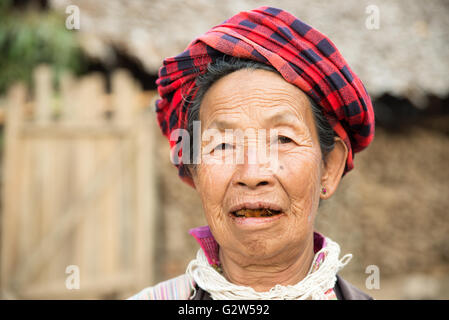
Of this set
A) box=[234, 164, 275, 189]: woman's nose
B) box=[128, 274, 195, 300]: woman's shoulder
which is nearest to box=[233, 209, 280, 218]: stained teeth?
box=[234, 164, 275, 189]: woman's nose

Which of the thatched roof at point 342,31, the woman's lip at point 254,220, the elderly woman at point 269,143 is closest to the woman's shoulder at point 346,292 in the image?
the elderly woman at point 269,143

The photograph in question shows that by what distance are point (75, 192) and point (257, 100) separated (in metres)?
3.28

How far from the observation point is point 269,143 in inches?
63.4

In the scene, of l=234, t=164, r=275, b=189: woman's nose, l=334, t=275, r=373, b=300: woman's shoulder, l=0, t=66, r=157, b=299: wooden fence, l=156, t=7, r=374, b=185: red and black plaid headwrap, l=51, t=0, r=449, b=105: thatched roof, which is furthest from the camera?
l=51, t=0, r=449, b=105: thatched roof

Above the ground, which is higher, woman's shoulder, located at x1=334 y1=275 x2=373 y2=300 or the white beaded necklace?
the white beaded necklace

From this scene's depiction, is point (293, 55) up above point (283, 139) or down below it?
above

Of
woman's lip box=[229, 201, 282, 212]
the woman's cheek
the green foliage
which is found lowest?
woman's lip box=[229, 201, 282, 212]

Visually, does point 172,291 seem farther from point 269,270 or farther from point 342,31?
point 342,31

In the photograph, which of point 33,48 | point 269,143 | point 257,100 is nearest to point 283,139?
point 269,143

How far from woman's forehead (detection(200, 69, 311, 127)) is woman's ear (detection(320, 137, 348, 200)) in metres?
0.24

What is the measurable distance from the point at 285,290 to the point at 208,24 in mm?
5511

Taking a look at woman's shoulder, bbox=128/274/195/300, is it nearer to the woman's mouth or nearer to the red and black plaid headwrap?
the woman's mouth

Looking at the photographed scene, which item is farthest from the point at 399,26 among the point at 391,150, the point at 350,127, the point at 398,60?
the point at 350,127

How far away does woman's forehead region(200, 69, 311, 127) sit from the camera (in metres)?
1.62
